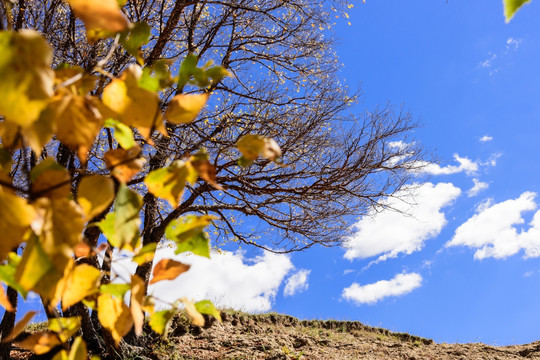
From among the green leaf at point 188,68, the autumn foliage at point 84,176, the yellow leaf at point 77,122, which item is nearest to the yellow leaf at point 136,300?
the autumn foliage at point 84,176

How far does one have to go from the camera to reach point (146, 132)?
0.65 m

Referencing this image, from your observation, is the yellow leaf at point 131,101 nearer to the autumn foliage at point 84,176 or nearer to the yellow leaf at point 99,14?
the autumn foliage at point 84,176

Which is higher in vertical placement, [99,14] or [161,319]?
[99,14]

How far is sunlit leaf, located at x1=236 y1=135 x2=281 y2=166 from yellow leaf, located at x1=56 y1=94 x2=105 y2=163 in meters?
0.25

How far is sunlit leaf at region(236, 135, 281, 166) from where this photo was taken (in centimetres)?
71

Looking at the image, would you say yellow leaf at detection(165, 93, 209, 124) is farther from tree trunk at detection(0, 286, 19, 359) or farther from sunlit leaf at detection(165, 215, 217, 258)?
tree trunk at detection(0, 286, 19, 359)

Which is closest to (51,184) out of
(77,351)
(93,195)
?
(93,195)

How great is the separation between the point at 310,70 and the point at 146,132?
24.6ft

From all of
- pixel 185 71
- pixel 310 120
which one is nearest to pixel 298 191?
pixel 310 120

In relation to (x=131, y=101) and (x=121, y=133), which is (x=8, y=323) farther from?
(x=131, y=101)

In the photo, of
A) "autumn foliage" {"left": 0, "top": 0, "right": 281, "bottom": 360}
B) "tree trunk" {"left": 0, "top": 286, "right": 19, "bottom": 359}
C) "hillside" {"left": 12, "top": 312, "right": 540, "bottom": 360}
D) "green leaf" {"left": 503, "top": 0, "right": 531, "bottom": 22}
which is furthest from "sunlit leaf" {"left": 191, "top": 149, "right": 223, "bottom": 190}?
"tree trunk" {"left": 0, "top": 286, "right": 19, "bottom": 359}

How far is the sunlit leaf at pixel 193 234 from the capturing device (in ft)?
2.36

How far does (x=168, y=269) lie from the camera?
0.71 meters

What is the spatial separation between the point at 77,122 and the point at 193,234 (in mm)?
264
